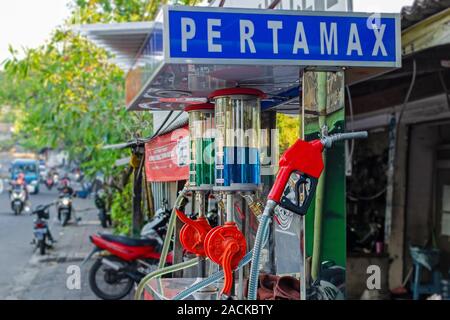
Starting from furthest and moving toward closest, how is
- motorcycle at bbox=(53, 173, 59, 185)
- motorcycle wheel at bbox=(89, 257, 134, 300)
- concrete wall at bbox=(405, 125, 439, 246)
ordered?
motorcycle at bbox=(53, 173, 59, 185), concrete wall at bbox=(405, 125, 439, 246), motorcycle wheel at bbox=(89, 257, 134, 300)

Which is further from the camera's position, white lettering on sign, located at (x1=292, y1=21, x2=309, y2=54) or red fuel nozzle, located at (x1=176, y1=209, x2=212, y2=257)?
red fuel nozzle, located at (x1=176, y1=209, x2=212, y2=257)

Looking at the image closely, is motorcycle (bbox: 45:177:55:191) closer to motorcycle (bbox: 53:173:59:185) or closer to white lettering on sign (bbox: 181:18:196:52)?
motorcycle (bbox: 53:173:59:185)

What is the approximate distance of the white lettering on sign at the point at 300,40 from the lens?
1.46m

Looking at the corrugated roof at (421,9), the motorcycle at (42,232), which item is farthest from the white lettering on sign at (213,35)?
the motorcycle at (42,232)

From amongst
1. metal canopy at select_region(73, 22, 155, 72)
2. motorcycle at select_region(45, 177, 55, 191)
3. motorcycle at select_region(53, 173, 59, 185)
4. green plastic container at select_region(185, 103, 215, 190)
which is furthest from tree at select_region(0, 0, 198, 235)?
motorcycle at select_region(45, 177, 55, 191)

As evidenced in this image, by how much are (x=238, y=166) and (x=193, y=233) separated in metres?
0.39

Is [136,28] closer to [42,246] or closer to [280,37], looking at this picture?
[280,37]

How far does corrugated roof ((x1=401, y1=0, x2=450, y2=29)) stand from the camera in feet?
7.70

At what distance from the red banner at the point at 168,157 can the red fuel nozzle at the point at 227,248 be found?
10.2 inches

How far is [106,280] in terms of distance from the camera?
4613mm

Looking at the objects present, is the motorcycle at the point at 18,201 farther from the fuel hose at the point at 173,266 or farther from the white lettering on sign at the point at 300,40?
the white lettering on sign at the point at 300,40

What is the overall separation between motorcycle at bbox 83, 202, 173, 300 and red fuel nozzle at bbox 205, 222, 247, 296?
1.35 m

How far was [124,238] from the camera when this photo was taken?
12.4ft
